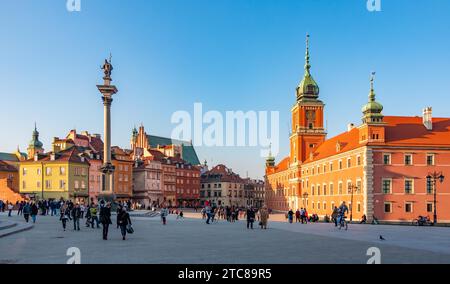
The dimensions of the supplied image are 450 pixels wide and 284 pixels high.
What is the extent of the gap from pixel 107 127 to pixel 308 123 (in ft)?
188

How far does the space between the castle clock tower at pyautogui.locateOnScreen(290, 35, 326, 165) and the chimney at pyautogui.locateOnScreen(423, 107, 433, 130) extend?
31.6 meters

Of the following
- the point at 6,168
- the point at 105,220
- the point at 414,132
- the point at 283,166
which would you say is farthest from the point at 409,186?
the point at 6,168

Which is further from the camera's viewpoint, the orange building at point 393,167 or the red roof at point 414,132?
the red roof at point 414,132

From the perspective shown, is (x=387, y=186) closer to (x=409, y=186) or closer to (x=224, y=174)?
(x=409, y=186)

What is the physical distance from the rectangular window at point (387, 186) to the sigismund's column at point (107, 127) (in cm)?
3429

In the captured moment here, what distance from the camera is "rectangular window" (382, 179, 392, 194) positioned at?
61156 mm

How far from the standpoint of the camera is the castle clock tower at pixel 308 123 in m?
97.3

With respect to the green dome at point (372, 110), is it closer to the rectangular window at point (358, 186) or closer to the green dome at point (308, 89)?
the rectangular window at point (358, 186)

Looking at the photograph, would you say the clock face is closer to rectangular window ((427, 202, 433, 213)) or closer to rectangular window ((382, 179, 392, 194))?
rectangular window ((382, 179, 392, 194))

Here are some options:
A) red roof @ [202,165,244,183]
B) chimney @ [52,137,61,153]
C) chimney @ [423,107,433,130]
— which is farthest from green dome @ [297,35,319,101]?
red roof @ [202,165,244,183]

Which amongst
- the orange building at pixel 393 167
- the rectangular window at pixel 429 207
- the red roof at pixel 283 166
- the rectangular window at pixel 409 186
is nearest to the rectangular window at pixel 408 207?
the orange building at pixel 393 167

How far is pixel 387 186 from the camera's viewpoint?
6125 centimetres
